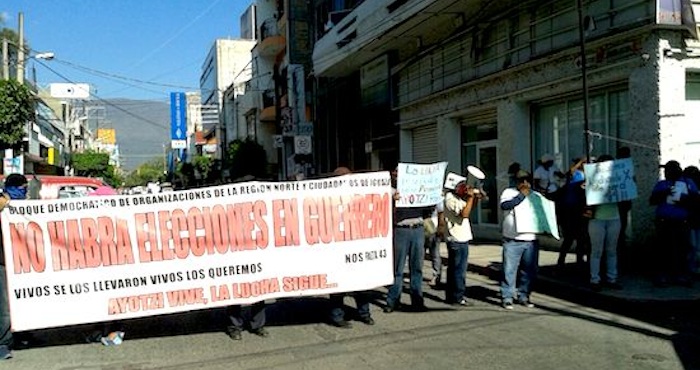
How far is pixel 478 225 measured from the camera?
17.6 meters

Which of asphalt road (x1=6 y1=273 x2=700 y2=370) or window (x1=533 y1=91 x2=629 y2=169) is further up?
window (x1=533 y1=91 x2=629 y2=169)

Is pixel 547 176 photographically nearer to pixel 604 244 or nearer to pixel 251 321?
pixel 604 244

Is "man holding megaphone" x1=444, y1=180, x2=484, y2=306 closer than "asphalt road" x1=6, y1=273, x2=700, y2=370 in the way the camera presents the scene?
No

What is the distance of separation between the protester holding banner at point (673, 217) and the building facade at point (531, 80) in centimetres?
141

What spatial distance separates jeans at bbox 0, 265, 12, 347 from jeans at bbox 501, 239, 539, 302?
5.52 meters

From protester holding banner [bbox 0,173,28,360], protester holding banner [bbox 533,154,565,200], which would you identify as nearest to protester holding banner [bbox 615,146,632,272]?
protester holding banner [bbox 533,154,565,200]

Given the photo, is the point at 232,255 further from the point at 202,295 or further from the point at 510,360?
the point at 510,360

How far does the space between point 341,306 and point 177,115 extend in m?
79.9

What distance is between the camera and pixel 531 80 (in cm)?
1441

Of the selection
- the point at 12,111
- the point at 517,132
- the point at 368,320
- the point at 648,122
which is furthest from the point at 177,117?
the point at 368,320

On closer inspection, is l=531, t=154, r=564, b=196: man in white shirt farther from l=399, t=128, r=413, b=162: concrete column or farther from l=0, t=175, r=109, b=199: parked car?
l=399, t=128, r=413, b=162: concrete column

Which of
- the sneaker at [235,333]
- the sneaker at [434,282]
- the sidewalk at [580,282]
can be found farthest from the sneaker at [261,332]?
the sidewalk at [580,282]

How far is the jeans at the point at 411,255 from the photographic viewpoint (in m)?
8.29

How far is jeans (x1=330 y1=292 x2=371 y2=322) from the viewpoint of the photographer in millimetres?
7836
